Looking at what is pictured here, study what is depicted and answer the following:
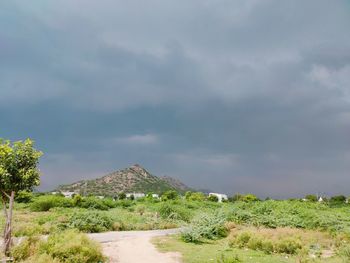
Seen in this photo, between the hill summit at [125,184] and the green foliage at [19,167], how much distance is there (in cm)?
11581

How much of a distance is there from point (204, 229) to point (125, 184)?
126 m

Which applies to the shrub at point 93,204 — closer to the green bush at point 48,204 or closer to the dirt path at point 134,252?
the green bush at point 48,204

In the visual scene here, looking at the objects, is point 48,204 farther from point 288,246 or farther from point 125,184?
point 125,184

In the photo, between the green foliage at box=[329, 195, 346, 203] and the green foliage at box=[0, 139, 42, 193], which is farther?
the green foliage at box=[329, 195, 346, 203]

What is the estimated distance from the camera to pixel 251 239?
63.5ft

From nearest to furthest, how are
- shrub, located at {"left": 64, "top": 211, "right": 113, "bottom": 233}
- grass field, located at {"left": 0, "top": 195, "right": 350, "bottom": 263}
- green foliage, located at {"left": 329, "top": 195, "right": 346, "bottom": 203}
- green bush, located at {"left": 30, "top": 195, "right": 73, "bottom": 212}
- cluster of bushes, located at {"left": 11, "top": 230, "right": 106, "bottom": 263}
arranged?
cluster of bushes, located at {"left": 11, "top": 230, "right": 106, "bottom": 263} < grass field, located at {"left": 0, "top": 195, "right": 350, "bottom": 263} < shrub, located at {"left": 64, "top": 211, "right": 113, "bottom": 233} < green bush, located at {"left": 30, "top": 195, "right": 73, "bottom": 212} < green foliage, located at {"left": 329, "top": 195, "right": 346, "bottom": 203}

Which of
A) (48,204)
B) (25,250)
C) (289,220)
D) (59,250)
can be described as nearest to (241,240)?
(59,250)

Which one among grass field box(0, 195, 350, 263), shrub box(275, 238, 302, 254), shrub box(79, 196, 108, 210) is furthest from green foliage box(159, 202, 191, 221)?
shrub box(275, 238, 302, 254)

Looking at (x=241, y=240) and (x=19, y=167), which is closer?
(x=19, y=167)

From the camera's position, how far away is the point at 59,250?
1365 centimetres

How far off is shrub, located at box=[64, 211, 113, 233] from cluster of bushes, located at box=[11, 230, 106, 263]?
8.53 m

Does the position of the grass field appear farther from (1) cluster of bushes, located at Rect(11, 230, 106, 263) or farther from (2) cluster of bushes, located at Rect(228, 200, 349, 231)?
(1) cluster of bushes, located at Rect(11, 230, 106, 263)

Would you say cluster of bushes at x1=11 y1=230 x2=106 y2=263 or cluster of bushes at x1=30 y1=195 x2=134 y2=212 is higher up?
cluster of bushes at x1=30 y1=195 x2=134 y2=212

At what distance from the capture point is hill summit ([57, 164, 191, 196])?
5400 inches
